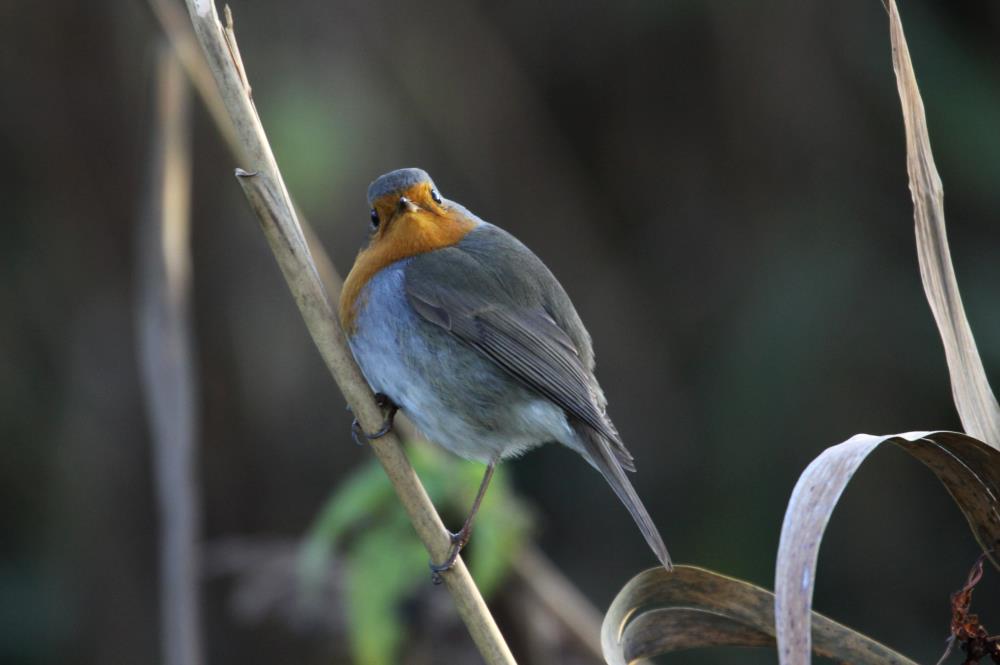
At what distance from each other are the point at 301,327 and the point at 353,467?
618 mm

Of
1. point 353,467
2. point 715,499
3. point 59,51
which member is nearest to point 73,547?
point 353,467

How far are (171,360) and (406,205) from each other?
706mm

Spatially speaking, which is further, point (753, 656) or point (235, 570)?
point (753, 656)

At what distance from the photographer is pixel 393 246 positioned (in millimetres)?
2812

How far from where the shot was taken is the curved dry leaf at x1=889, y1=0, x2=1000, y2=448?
171 cm

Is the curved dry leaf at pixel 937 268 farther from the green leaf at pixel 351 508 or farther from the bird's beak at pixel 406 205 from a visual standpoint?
the green leaf at pixel 351 508

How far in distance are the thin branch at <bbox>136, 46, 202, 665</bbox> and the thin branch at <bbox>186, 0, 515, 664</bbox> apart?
2.69 ft

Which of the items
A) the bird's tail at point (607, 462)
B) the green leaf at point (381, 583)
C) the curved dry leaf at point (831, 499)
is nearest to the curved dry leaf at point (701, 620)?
the curved dry leaf at point (831, 499)

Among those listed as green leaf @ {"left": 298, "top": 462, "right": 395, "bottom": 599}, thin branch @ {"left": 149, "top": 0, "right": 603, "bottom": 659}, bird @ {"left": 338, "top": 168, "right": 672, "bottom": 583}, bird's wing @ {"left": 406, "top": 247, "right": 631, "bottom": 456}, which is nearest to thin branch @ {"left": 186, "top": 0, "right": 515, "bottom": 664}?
bird @ {"left": 338, "top": 168, "right": 672, "bottom": 583}

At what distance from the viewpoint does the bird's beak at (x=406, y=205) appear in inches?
109

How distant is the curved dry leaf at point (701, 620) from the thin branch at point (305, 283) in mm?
246

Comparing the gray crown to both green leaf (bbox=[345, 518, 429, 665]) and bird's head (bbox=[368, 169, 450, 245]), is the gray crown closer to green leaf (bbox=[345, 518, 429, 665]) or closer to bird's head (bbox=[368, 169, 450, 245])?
bird's head (bbox=[368, 169, 450, 245])

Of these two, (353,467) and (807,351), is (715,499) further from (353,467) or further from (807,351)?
(353,467)

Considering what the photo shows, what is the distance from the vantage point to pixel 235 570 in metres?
3.36
